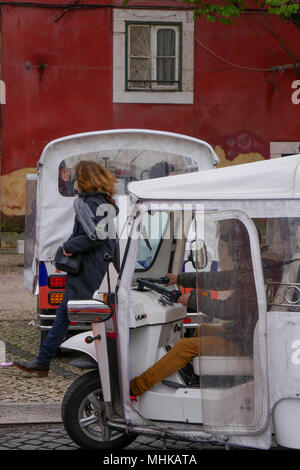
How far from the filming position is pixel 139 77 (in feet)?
65.4

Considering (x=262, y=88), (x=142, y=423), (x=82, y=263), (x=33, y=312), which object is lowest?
(x=33, y=312)

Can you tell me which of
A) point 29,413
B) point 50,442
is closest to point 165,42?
point 29,413

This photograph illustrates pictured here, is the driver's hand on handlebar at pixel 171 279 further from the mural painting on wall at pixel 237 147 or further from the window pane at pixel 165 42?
the window pane at pixel 165 42

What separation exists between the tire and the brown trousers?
0.91ft

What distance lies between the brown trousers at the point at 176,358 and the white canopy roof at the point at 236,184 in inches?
29.4

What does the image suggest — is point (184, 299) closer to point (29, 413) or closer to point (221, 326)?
point (221, 326)

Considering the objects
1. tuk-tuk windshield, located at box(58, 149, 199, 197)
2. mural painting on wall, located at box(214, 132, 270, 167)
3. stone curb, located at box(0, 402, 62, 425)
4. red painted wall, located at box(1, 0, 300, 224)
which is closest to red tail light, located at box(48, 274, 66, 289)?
tuk-tuk windshield, located at box(58, 149, 199, 197)

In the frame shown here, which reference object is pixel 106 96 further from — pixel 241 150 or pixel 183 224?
pixel 183 224

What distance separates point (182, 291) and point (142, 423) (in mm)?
1016

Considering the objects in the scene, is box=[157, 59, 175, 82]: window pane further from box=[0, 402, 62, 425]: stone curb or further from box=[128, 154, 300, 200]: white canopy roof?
box=[128, 154, 300, 200]: white canopy roof

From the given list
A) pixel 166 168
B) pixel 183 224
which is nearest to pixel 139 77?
pixel 166 168

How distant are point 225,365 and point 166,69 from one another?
15907 millimetres

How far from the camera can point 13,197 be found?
19.6 metres

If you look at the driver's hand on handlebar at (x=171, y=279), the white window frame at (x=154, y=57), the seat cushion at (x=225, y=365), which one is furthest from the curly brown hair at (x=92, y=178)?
the white window frame at (x=154, y=57)
